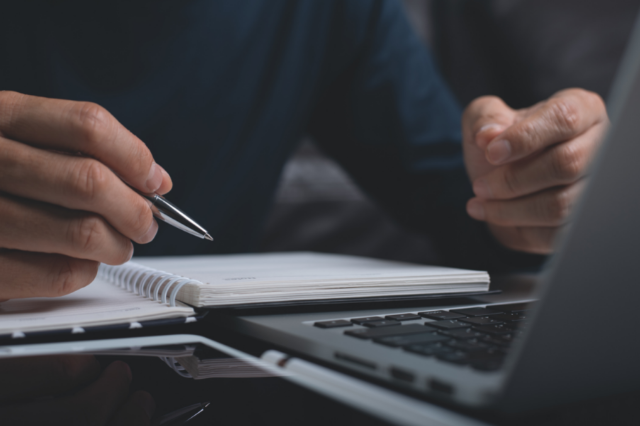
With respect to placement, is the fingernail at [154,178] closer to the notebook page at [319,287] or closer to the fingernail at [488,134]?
the notebook page at [319,287]

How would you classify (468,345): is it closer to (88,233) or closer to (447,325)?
(447,325)

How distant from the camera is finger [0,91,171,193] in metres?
0.32

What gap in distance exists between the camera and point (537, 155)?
53 centimetres

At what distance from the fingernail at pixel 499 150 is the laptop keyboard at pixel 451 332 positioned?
19cm

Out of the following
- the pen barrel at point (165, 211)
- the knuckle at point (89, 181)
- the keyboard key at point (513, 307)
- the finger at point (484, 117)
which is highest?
the finger at point (484, 117)

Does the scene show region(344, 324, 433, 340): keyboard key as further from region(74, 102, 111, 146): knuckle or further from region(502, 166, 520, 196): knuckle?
region(502, 166, 520, 196): knuckle

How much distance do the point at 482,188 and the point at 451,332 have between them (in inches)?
14.5

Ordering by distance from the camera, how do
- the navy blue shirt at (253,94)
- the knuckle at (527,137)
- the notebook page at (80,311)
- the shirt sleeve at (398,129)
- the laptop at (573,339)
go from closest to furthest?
the laptop at (573,339) < the notebook page at (80,311) < the knuckle at (527,137) < the navy blue shirt at (253,94) < the shirt sleeve at (398,129)

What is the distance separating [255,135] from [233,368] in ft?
2.50

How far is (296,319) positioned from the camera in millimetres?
317

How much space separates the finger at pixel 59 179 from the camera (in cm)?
31

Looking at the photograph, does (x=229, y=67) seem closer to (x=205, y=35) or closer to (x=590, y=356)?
(x=205, y=35)

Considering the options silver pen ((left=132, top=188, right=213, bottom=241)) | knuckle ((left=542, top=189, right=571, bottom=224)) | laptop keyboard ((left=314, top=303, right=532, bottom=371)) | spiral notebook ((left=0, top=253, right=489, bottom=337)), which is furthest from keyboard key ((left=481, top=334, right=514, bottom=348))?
knuckle ((left=542, top=189, right=571, bottom=224))

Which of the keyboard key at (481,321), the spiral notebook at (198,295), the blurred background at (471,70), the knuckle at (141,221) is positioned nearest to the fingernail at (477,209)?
the spiral notebook at (198,295)
